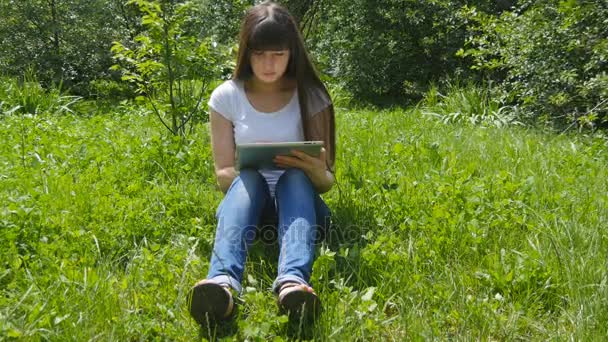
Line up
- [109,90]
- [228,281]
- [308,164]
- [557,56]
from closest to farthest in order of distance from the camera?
[228,281] < [308,164] < [557,56] < [109,90]

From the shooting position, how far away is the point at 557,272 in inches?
82.7

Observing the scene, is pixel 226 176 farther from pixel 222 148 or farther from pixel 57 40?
pixel 57 40

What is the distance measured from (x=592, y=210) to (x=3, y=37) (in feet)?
27.9

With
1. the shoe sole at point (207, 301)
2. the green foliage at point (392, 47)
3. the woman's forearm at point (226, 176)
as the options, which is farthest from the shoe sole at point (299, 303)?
the green foliage at point (392, 47)

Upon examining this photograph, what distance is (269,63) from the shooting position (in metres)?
2.46

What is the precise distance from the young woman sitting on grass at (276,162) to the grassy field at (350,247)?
0.33ft

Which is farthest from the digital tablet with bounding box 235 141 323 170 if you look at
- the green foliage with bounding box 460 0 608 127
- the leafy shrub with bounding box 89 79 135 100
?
the leafy shrub with bounding box 89 79 135 100

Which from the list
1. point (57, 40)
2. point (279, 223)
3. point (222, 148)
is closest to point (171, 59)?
point (222, 148)

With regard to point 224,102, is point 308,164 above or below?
below

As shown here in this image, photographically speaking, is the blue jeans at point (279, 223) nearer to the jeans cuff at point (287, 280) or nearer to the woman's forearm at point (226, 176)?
the jeans cuff at point (287, 280)

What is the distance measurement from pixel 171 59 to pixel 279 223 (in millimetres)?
2346

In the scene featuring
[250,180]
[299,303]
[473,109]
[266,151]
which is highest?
[266,151]

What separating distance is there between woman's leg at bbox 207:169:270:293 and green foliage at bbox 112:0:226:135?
2.02m

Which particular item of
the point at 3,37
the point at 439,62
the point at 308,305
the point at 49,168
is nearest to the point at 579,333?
the point at 308,305
